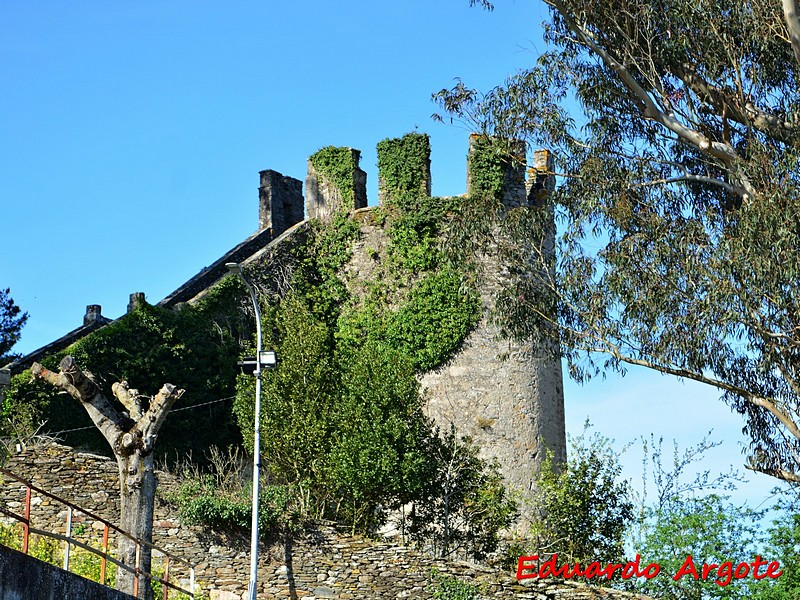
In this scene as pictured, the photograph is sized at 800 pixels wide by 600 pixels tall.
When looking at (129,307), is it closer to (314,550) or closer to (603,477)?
(314,550)

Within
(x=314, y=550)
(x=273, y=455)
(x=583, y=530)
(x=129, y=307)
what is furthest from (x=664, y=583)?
(x=129, y=307)

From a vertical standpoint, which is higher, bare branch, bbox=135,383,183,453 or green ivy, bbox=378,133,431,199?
green ivy, bbox=378,133,431,199

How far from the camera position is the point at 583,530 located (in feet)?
80.6

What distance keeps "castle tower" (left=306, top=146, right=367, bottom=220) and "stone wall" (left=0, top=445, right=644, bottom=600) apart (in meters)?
9.86

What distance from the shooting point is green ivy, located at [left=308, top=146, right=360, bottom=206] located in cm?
3112

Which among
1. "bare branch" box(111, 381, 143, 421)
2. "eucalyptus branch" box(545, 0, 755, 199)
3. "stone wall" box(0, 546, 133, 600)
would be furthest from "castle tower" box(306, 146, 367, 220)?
"stone wall" box(0, 546, 133, 600)

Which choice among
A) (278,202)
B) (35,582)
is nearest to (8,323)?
(278,202)

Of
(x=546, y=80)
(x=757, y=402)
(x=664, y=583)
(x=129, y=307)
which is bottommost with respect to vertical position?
(x=664, y=583)

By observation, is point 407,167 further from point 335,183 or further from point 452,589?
point 452,589

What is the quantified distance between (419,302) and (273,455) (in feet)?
17.6

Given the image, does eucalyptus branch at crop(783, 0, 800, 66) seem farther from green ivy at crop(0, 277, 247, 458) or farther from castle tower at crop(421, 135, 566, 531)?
green ivy at crop(0, 277, 247, 458)

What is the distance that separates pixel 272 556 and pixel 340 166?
11276mm

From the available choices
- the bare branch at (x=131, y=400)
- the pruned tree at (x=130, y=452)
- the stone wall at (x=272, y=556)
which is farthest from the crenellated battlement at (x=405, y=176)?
the pruned tree at (x=130, y=452)

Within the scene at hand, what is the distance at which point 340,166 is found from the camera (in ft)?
103
